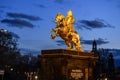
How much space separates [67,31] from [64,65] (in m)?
2.97

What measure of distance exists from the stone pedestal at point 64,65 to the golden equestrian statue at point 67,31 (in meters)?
1.06

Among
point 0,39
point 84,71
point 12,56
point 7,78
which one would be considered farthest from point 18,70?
point 84,71

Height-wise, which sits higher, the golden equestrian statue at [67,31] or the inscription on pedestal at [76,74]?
the golden equestrian statue at [67,31]

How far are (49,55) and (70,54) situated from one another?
59.4 inches

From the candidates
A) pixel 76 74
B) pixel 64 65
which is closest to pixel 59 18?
pixel 64 65

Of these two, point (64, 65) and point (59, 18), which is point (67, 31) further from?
point (64, 65)

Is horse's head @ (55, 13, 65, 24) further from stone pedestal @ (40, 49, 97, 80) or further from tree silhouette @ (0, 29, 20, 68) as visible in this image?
tree silhouette @ (0, 29, 20, 68)

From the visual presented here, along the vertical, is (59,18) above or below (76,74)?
above

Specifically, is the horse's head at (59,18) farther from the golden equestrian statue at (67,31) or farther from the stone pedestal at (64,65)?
the stone pedestal at (64,65)

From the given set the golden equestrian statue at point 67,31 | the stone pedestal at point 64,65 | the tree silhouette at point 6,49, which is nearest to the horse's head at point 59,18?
the golden equestrian statue at point 67,31

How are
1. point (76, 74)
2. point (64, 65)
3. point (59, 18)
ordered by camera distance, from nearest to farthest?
point (64, 65), point (76, 74), point (59, 18)

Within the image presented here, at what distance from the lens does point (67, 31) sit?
985 inches

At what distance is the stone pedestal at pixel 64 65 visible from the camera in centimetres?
2336

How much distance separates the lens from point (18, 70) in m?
58.2
